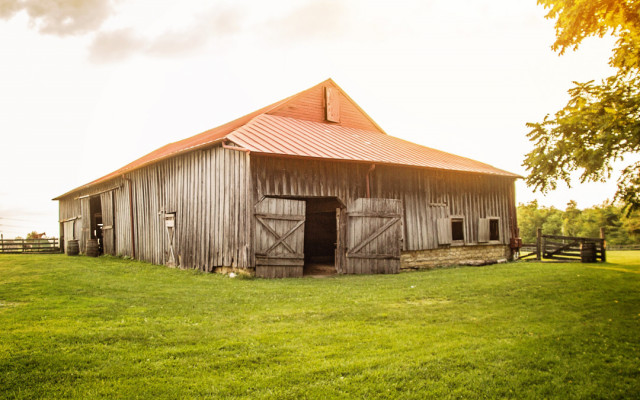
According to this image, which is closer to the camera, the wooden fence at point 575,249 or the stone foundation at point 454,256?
the stone foundation at point 454,256

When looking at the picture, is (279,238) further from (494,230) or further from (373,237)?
(494,230)

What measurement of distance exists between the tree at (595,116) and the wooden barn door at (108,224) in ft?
70.2

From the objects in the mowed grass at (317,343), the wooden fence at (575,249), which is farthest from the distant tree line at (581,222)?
the mowed grass at (317,343)

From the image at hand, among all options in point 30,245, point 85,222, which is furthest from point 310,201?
point 30,245

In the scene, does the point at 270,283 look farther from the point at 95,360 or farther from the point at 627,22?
the point at 627,22

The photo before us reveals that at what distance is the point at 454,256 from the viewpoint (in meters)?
19.5

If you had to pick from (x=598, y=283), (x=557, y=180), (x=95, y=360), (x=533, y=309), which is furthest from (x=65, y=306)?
(x=598, y=283)

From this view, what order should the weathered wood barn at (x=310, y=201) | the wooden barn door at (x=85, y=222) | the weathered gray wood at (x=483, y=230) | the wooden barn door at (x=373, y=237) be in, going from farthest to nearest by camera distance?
the wooden barn door at (x=85, y=222)
the weathered gray wood at (x=483, y=230)
the wooden barn door at (x=373, y=237)
the weathered wood barn at (x=310, y=201)

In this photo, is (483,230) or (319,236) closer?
(483,230)

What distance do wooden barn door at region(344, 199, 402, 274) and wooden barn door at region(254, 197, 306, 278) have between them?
6.94 feet

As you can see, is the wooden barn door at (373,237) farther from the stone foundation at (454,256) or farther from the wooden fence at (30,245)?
the wooden fence at (30,245)

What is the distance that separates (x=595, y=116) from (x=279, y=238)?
9.29 metres

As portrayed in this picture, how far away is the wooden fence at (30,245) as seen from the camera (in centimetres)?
3325

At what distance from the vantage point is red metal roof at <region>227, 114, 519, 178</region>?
14.8m
